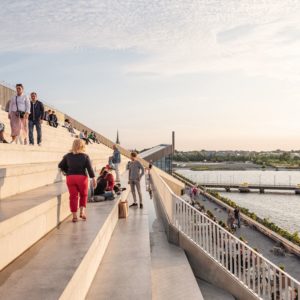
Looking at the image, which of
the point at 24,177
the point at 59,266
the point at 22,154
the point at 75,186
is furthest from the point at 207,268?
the point at 22,154

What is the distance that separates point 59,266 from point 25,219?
78cm

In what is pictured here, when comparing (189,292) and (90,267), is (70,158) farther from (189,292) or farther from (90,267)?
(189,292)

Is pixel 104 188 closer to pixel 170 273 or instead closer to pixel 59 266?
pixel 170 273

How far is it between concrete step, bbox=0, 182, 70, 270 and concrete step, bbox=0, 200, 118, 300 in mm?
100

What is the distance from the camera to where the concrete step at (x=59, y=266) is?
307 cm

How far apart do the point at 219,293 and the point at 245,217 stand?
24.1m

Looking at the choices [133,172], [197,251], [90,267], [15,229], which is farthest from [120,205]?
[15,229]

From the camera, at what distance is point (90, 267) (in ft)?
14.0

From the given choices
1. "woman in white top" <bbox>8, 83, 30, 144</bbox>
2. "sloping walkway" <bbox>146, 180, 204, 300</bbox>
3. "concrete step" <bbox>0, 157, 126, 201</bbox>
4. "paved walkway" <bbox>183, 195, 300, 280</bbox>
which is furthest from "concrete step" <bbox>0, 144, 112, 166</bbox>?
"paved walkway" <bbox>183, 195, 300, 280</bbox>

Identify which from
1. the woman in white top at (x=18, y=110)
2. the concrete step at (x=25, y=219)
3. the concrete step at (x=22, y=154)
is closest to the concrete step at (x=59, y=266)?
the concrete step at (x=25, y=219)

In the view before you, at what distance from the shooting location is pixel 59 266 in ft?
12.0

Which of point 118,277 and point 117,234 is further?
point 117,234

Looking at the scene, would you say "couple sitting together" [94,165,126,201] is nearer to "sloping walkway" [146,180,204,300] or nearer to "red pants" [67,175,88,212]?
"sloping walkway" [146,180,204,300]

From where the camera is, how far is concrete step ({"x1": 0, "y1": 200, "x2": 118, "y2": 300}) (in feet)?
10.1
